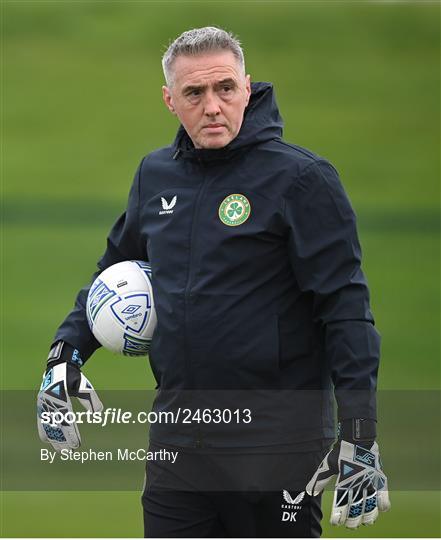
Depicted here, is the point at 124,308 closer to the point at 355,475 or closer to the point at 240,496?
the point at 240,496

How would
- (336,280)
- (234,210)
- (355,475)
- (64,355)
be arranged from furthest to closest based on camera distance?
(64,355)
(234,210)
(336,280)
(355,475)

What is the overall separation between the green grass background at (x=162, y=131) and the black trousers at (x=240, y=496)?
4.73m

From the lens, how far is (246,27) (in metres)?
29.0

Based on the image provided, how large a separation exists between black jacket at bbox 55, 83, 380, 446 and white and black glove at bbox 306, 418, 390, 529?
0.22ft

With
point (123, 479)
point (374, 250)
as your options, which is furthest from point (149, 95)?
point (123, 479)

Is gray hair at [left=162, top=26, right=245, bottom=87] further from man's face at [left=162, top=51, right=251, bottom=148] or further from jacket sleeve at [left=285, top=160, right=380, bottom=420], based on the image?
jacket sleeve at [left=285, top=160, right=380, bottom=420]

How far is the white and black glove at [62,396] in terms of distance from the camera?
4.40m

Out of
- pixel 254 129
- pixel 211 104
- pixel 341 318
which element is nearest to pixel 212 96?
pixel 211 104

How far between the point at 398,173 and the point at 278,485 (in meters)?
18.8

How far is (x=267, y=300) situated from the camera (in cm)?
410

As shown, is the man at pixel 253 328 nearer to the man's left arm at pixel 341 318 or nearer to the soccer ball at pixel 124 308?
the man's left arm at pixel 341 318

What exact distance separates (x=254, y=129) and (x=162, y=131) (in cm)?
2011

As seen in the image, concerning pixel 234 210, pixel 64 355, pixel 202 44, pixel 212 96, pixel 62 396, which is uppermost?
pixel 202 44

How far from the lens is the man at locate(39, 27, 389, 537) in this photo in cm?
400
